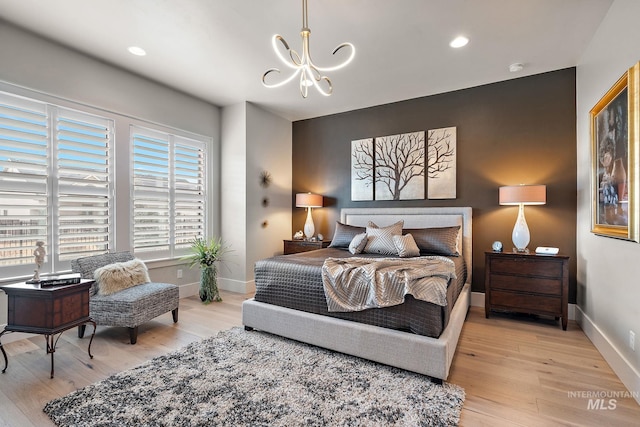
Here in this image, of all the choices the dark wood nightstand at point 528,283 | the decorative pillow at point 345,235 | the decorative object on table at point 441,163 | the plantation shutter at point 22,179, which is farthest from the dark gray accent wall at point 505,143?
the plantation shutter at point 22,179

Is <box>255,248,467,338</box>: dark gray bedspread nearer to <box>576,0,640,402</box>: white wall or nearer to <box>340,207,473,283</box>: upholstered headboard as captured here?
<box>340,207,473,283</box>: upholstered headboard

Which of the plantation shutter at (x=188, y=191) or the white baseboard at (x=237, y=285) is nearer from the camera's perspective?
the plantation shutter at (x=188, y=191)

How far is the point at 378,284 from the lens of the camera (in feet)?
7.44

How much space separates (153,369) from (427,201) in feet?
12.0

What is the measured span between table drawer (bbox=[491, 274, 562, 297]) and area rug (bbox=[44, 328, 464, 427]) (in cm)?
172

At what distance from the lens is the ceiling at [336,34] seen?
2.41 meters

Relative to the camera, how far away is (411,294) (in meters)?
2.12

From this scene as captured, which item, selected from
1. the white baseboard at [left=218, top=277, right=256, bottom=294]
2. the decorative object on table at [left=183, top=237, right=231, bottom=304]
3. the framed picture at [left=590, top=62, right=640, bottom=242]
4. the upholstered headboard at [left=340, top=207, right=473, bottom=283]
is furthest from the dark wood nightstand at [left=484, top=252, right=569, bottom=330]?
the decorative object on table at [left=183, top=237, right=231, bottom=304]

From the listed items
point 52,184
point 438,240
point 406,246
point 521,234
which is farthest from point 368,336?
point 52,184

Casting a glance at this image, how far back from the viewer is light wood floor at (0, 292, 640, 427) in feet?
5.74

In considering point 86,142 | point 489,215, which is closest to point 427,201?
point 489,215

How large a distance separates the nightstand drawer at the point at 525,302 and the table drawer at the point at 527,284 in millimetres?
61

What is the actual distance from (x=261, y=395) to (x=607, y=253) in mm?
2913

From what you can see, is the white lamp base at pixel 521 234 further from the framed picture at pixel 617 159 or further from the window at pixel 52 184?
the window at pixel 52 184
